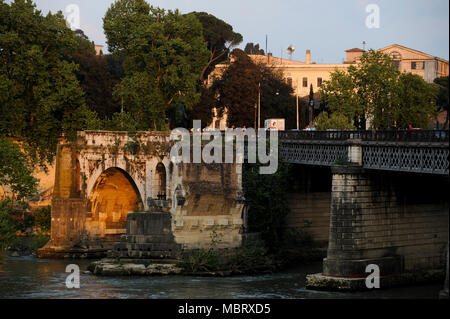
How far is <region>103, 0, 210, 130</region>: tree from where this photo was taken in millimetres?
69375

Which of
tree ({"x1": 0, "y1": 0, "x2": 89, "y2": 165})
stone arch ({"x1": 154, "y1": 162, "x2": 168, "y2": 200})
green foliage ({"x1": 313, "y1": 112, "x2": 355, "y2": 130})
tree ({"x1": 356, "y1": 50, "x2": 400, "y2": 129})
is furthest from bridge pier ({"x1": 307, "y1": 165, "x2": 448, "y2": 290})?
tree ({"x1": 0, "y1": 0, "x2": 89, "y2": 165})

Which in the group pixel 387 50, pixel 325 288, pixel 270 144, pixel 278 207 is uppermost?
pixel 387 50

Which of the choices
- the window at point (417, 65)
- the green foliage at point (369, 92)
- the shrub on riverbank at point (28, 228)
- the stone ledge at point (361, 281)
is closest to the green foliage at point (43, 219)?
the shrub on riverbank at point (28, 228)

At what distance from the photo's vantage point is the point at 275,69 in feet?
342

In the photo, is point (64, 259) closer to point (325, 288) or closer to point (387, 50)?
point (325, 288)

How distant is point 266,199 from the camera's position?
51.2 metres

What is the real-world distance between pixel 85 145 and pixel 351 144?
65.0 ft

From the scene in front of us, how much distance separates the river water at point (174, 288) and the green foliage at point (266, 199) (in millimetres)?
2842

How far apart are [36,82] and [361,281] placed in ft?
111

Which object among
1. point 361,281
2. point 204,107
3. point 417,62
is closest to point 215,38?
point 204,107

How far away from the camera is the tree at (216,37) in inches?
3558

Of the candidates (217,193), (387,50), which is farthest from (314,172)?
(387,50)

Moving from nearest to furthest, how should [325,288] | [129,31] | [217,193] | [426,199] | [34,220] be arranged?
[325,288], [426,199], [217,193], [34,220], [129,31]

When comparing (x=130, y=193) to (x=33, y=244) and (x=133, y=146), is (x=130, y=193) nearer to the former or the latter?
(x=133, y=146)
